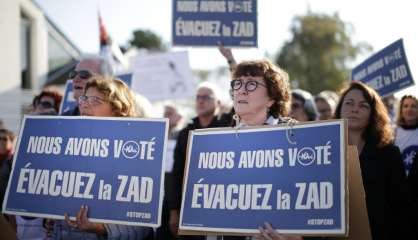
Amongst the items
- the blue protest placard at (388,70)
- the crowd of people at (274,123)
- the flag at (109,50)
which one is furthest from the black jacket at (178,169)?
the flag at (109,50)

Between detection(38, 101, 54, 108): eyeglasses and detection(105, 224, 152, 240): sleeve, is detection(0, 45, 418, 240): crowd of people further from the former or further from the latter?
detection(38, 101, 54, 108): eyeglasses

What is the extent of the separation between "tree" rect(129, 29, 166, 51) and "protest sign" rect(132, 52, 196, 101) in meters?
53.3

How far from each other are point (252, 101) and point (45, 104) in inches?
99.3

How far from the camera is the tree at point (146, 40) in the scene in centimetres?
6041

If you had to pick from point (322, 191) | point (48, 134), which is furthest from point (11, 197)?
point (322, 191)

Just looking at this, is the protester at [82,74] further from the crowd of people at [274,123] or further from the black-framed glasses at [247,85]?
the black-framed glasses at [247,85]

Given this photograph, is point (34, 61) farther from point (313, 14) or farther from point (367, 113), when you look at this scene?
point (313, 14)

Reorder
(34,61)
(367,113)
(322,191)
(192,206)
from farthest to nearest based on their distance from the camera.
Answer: (34,61)
(367,113)
(192,206)
(322,191)

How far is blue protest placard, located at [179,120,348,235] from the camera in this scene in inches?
100

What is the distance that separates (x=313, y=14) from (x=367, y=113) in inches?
1513

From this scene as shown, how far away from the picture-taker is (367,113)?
384 cm

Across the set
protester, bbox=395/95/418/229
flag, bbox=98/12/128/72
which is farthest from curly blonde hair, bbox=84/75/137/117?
flag, bbox=98/12/128/72

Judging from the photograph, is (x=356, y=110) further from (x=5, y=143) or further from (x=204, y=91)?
(x=5, y=143)

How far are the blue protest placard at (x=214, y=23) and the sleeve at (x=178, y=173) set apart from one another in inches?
48.3
